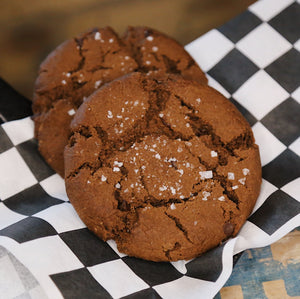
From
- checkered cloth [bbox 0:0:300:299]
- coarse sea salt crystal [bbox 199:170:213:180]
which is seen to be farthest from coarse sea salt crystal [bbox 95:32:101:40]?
coarse sea salt crystal [bbox 199:170:213:180]

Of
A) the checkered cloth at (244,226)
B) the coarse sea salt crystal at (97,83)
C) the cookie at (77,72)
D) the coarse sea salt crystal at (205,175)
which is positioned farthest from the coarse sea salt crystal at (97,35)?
the coarse sea salt crystal at (205,175)

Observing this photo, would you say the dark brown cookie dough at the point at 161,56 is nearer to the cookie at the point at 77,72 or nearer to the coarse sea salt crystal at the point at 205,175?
the cookie at the point at 77,72

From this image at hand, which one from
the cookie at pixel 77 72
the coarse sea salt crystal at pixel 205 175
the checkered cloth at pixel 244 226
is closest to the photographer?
the checkered cloth at pixel 244 226

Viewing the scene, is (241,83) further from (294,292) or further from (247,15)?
(294,292)

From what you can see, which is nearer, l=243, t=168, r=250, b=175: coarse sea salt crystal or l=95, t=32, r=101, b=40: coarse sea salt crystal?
l=243, t=168, r=250, b=175: coarse sea salt crystal

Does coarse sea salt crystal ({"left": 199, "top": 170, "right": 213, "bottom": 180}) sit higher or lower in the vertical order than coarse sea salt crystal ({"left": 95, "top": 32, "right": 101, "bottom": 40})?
lower

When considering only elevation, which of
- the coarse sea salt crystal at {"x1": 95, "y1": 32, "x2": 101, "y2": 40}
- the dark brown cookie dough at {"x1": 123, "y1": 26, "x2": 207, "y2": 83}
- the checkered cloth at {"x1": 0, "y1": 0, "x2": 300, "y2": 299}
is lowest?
the checkered cloth at {"x1": 0, "y1": 0, "x2": 300, "y2": 299}

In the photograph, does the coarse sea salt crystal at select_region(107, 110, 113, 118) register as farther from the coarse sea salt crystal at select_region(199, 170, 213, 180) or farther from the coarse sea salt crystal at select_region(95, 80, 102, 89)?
the coarse sea salt crystal at select_region(199, 170, 213, 180)

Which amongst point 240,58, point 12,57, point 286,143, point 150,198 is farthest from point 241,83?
point 12,57
